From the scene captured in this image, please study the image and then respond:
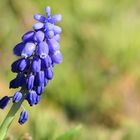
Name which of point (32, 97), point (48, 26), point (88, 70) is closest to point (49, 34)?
point (48, 26)

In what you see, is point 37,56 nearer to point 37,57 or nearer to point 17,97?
point 37,57

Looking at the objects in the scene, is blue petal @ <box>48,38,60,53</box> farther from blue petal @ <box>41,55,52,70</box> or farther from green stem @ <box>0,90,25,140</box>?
green stem @ <box>0,90,25,140</box>

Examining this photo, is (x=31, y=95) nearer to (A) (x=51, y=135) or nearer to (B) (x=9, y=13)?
(A) (x=51, y=135)

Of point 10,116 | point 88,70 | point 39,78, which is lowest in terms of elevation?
point 10,116

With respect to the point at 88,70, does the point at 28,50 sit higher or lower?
lower

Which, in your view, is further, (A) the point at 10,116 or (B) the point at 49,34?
(A) the point at 10,116

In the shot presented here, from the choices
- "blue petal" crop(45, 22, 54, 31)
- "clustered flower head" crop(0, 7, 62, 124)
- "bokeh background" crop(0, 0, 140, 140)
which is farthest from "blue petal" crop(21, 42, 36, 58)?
"bokeh background" crop(0, 0, 140, 140)

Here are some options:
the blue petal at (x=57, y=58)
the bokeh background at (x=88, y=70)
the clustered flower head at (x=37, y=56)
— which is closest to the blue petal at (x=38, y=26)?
the clustered flower head at (x=37, y=56)

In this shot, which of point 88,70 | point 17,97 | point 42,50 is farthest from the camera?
point 88,70

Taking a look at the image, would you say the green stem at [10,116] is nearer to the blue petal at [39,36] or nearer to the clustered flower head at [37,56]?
the clustered flower head at [37,56]
